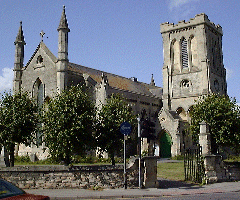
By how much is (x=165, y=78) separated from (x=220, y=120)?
2614 centimetres

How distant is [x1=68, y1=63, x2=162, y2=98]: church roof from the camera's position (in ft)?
155

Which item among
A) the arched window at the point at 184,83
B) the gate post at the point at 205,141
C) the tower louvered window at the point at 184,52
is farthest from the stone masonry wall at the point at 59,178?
the tower louvered window at the point at 184,52

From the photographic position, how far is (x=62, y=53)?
40.0m

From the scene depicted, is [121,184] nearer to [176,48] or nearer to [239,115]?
[239,115]

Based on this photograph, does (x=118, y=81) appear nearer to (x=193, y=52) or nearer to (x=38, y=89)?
(x=193, y=52)

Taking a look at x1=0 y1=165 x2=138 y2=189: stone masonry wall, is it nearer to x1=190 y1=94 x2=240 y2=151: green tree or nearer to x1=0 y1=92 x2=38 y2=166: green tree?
x1=0 y1=92 x2=38 y2=166: green tree

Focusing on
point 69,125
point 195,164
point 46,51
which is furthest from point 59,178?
point 46,51

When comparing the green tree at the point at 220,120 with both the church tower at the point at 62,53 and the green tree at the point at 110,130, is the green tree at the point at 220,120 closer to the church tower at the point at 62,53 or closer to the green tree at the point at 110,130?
the green tree at the point at 110,130

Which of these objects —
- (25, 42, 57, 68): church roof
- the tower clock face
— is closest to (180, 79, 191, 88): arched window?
the tower clock face

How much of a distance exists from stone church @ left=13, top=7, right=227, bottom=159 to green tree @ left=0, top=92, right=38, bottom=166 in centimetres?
1191

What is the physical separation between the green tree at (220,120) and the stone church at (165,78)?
40.4 feet

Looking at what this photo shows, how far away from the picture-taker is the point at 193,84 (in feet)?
175

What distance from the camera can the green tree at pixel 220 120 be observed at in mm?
30000

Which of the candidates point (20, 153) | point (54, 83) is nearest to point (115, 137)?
point (54, 83)
